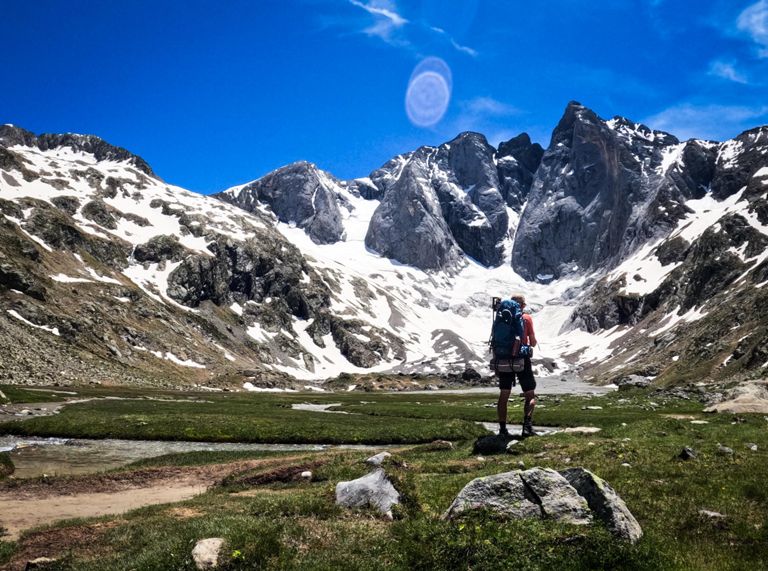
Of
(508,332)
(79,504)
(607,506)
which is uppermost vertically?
(508,332)

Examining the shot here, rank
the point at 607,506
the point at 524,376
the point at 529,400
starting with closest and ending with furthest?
the point at 607,506
the point at 524,376
the point at 529,400

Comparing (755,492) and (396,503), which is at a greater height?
(755,492)

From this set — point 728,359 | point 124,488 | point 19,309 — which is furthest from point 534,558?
point 19,309

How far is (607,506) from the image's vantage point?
1140cm

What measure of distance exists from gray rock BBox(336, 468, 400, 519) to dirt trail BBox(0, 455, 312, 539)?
8861 mm

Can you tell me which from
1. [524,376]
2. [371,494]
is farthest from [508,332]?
[371,494]

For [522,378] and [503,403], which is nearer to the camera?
[522,378]

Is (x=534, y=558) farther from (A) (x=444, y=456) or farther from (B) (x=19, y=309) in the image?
(B) (x=19, y=309)

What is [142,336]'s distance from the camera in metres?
160

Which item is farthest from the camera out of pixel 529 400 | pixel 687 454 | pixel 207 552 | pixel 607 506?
pixel 529 400

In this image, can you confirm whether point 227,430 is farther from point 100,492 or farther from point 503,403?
point 503,403

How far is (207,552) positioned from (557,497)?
805 cm

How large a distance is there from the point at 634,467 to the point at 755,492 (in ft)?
13.9

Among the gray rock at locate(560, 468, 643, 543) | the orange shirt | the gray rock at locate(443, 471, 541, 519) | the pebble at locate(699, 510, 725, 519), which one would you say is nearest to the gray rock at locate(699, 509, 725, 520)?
the pebble at locate(699, 510, 725, 519)
